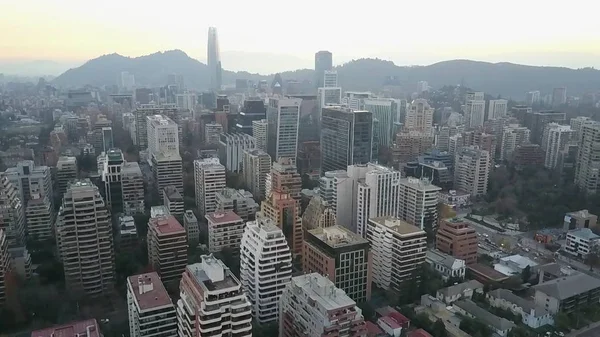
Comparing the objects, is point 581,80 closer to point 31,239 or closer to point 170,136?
point 170,136

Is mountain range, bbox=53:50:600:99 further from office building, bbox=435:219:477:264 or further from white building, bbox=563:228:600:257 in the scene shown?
office building, bbox=435:219:477:264

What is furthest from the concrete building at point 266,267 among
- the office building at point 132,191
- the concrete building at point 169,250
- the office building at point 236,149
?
the office building at point 236,149

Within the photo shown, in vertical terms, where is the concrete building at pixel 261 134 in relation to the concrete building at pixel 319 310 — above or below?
above

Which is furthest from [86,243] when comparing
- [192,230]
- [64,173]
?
[64,173]

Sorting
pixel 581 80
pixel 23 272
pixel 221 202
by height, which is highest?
pixel 581 80

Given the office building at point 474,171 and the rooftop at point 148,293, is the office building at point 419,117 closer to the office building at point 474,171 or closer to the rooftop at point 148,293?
the office building at point 474,171

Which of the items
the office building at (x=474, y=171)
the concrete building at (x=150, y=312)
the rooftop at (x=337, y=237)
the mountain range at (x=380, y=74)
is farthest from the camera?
the mountain range at (x=380, y=74)

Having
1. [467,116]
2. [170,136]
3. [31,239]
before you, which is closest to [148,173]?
[170,136]

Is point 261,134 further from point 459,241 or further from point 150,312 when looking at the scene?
point 150,312
